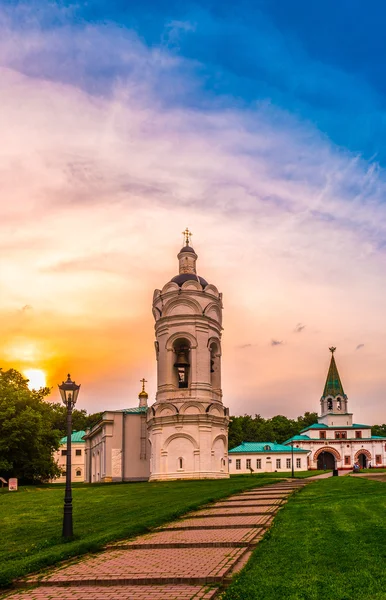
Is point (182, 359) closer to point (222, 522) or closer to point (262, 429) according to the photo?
point (222, 522)

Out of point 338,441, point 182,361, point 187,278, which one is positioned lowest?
point 338,441

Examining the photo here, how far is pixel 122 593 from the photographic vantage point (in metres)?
7.86

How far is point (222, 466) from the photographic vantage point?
4309cm

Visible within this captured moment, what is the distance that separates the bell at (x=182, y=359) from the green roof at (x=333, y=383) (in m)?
45.8

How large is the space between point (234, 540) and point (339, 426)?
248ft

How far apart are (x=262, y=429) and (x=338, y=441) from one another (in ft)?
77.2

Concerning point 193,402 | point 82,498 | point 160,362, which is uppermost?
point 160,362

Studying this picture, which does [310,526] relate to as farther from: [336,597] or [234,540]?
[336,597]

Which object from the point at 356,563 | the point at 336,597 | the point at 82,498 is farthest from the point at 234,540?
the point at 82,498

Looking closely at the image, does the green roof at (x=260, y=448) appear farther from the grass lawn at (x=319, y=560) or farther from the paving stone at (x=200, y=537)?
the paving stone at (x=200, y=537)

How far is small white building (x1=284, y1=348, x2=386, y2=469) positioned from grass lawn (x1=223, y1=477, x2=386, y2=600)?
67.8 metres

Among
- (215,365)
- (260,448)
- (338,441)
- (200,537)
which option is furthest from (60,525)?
(338,441)

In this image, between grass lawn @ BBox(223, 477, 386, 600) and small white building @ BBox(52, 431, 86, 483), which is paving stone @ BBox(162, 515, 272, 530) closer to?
grass lawn @ BBox(223, 477, 386, 600)

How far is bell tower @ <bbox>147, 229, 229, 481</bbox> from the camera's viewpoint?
4169 centimetres
